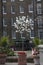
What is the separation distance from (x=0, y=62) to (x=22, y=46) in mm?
31821

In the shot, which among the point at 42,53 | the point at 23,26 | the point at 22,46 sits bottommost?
the point at 22,46

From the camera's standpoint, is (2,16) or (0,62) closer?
(0,62)

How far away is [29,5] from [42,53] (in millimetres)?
56171

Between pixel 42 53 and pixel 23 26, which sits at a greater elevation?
pixel 42 53

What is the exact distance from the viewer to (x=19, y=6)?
66.0 m

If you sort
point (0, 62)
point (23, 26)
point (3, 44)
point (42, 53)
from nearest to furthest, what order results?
point (42, 53), point (0, 62), point (3, 44), point (23, 26)

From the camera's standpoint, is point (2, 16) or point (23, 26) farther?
point (2, 16)

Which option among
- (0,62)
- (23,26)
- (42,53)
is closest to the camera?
(42,53)

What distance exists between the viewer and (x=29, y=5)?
65250mm

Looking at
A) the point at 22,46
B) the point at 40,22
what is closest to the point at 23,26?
the point at 22,46

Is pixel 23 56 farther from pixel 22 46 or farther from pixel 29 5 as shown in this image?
pixel 29 5

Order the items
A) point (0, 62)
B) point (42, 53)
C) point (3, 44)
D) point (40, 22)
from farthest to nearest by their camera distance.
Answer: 1. point (40, 22)
2. point (3, 44)
3. point (0, 62)
4. point (42, 53)

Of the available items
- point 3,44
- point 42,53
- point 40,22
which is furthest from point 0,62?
point 40,22

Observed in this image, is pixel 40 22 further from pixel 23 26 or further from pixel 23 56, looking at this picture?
pixel 23 56
